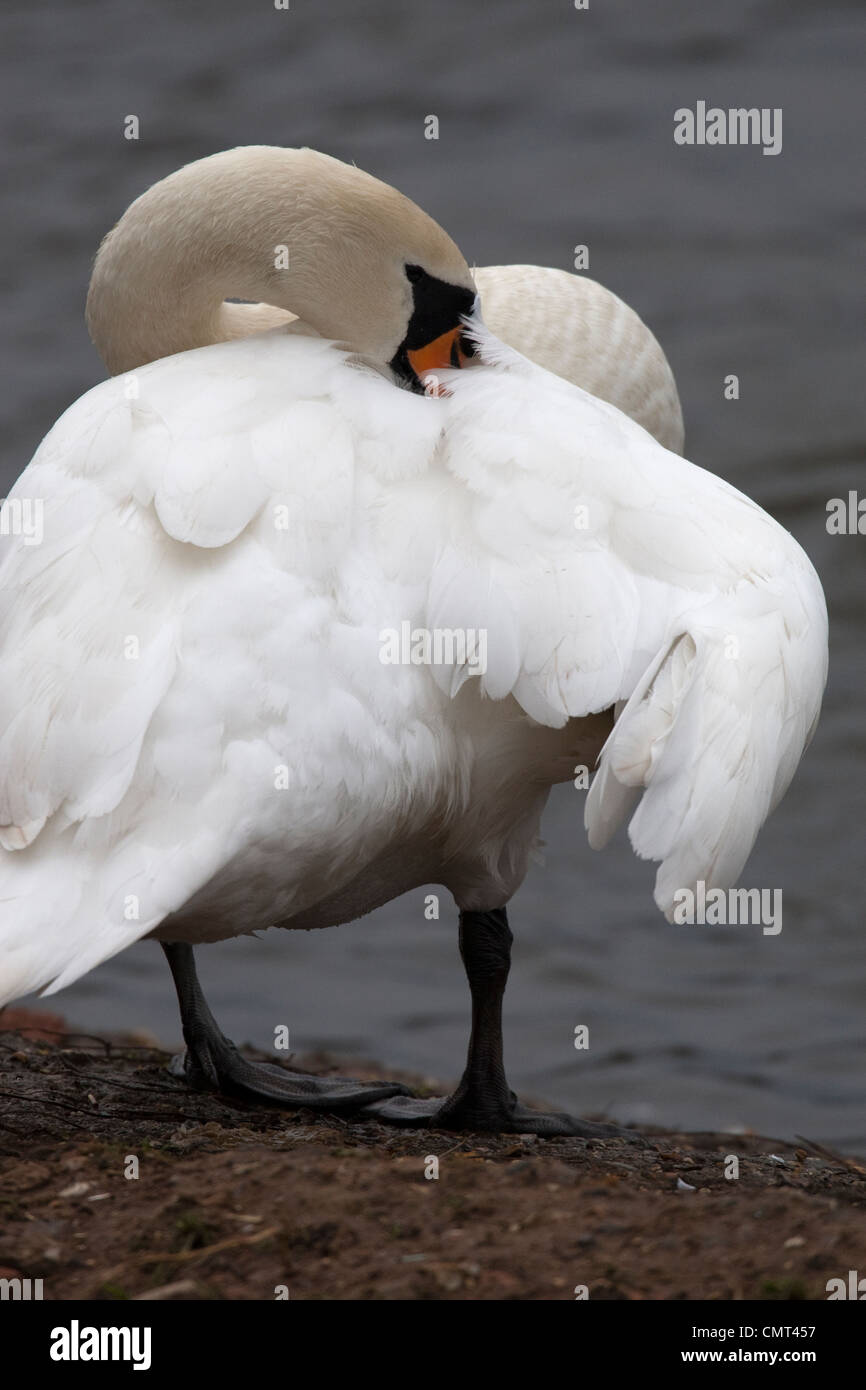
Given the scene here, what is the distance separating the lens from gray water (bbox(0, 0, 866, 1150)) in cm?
864

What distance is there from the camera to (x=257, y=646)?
145 inches

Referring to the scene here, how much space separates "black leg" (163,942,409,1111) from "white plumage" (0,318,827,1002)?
49.3 inches

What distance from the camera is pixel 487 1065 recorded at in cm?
513

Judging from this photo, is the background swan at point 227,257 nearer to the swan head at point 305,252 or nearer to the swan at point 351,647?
the swan head at point 305,252

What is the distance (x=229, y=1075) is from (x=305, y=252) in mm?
2290

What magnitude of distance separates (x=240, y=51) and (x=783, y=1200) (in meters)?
15.0

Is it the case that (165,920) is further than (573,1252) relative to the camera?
Yes

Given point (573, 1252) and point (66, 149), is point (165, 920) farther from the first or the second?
point (66, 149)

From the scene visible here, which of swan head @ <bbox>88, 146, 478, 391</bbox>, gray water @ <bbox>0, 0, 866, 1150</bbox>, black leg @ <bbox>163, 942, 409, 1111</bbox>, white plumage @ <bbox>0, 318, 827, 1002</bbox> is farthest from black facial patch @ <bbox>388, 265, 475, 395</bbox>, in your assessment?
gray water @ <bbox>0, 0, 866, 1150</bbox>

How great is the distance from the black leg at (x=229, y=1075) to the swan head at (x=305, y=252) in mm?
1858

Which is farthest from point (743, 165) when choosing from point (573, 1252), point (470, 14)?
point (573, 1252)

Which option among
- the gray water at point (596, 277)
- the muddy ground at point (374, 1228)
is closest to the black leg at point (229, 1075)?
the muddy ground at point (374, 1228)

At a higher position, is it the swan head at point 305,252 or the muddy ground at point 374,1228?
the swan head at point 305,252

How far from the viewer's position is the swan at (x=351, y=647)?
3.61 meters
